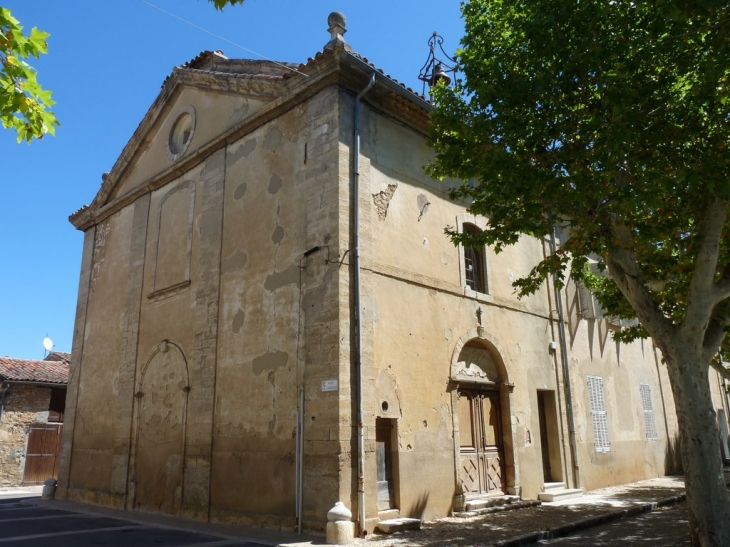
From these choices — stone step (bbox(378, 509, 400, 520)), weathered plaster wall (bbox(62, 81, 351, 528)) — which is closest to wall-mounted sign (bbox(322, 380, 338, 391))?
weathered plaster wall (bbox(62, 81, 351, 528))

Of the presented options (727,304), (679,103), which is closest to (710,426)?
(727,304)

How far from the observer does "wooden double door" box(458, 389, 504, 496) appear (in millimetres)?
10984

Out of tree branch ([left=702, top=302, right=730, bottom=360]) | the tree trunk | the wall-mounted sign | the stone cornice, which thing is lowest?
the tree trunk

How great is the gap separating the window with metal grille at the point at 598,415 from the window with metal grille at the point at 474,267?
4441 millimetres

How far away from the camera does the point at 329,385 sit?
8.88 m

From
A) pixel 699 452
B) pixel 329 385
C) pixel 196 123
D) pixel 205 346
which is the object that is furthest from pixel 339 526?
pixel 196 123

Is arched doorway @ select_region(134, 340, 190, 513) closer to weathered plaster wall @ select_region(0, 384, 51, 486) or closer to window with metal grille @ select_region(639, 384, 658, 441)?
weathered plaster wall @ select_region(0, 384, 51, 486)

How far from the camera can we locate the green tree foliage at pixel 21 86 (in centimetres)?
397

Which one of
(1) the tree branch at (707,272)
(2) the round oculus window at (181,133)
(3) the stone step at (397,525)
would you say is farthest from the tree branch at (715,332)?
(2) the round oculus window at (181,133)

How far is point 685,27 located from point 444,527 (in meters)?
7.37

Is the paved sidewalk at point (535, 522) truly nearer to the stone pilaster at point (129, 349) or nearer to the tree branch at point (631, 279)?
the tree branch at point (631, 279)

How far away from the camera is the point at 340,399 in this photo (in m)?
8.72

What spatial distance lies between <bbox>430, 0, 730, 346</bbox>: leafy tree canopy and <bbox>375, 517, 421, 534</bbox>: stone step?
3884 millimetres

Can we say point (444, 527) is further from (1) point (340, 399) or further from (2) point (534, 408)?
(2) point (534, 408)
